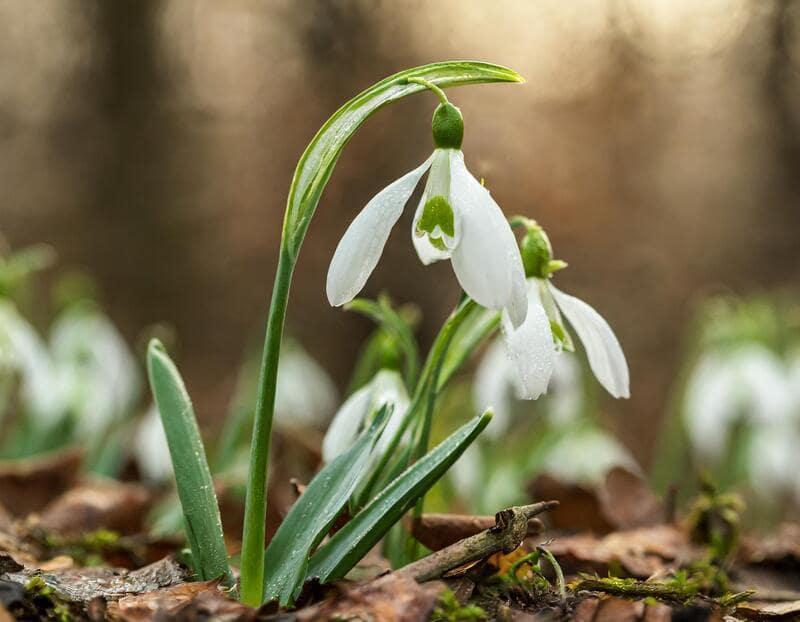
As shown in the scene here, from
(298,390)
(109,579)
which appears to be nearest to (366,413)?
(109,579)

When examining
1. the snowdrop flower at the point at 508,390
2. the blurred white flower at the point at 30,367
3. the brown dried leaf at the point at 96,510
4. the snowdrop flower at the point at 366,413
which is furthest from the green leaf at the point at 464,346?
the blurred white flower at the point at 30,367

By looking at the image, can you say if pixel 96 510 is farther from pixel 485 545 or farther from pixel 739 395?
pixel 739 395

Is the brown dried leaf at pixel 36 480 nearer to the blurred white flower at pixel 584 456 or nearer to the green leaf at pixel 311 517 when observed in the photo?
the green leaf at pixel 311 517

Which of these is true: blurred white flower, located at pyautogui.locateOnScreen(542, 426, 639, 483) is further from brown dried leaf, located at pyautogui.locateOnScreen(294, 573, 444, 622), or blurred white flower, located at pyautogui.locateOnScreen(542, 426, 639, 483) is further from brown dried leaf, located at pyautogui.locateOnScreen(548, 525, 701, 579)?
brown dried leaf, located at pyautogui.locateOnScreen(294, 573, 444, 622)

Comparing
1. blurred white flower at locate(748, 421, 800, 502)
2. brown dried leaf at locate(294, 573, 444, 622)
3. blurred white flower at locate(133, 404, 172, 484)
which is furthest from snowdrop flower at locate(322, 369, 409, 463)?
blurred white flower at locate(748, 421, 800, 502)

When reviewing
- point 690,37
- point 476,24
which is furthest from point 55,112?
point 690,37

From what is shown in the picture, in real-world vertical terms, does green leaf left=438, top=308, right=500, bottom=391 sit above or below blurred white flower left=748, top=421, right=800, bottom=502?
below

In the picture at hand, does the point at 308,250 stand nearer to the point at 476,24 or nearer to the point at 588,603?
the point at 476,24
